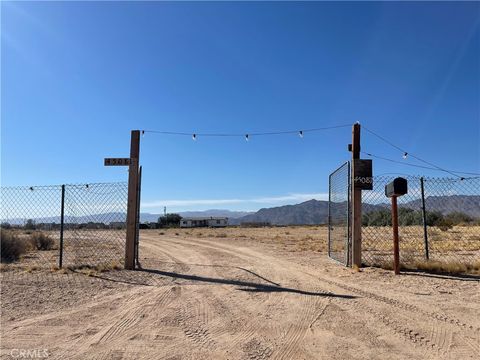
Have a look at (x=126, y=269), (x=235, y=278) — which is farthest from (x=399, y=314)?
(x=126, y=269)

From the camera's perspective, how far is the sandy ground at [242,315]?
5094 mm

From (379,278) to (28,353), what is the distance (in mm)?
7288

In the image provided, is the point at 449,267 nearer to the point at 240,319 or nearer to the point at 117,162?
the point at 240,319

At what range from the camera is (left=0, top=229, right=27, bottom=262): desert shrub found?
45.4 ft

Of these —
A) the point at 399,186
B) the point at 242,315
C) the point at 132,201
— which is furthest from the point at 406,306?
the point at 132,201

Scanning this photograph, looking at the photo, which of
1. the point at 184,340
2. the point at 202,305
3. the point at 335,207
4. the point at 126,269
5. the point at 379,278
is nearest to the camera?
the point at 184,340

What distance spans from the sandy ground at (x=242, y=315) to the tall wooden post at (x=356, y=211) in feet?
2.75

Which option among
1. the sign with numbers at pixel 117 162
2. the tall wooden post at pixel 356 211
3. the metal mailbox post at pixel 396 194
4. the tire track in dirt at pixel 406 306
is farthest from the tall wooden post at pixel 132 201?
the metal mailbox post at pixel 396 194

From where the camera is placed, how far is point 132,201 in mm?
11586

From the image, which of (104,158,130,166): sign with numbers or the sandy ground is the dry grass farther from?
(104,158,130,166): sign with numbers

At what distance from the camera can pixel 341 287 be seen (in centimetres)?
866

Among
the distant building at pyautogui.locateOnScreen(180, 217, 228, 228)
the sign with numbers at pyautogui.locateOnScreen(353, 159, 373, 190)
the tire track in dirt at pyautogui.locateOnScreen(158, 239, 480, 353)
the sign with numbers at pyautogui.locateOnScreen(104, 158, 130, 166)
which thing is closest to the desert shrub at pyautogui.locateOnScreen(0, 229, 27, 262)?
the sign with numbers at pyautogui.locateOnScreen(104, 158, 130, 166)

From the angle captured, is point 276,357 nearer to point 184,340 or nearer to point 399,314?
point 184,340

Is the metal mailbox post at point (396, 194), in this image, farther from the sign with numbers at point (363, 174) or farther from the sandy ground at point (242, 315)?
the sign with numbers at point (363, 174)
